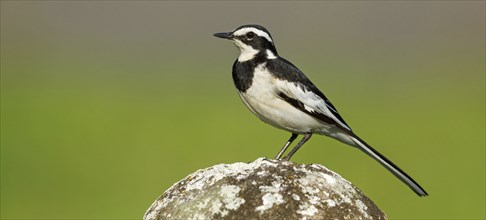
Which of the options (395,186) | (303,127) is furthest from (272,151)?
(303,127)

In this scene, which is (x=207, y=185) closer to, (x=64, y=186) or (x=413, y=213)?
(x=413, y=213)

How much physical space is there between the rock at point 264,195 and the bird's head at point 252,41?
2.37 metres

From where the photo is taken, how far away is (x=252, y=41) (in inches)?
406

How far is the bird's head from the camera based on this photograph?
404 inches

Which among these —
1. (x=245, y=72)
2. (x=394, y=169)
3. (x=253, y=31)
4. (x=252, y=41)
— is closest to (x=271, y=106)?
(x=245, y=72)

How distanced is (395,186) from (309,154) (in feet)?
6.76

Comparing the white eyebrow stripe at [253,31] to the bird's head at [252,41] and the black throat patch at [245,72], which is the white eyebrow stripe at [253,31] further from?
the black throat patch at [245,72]

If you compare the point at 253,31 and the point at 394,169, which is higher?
the point at 253,31

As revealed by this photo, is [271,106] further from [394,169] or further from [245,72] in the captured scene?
[394,169]

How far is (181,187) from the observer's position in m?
7.98

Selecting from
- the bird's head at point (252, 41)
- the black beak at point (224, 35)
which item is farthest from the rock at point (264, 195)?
the black beak at point (224, 35)

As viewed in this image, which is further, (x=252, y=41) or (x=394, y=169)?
(x=252, y=41)

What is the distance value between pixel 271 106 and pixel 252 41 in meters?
0.91

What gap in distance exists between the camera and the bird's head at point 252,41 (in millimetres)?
10273
